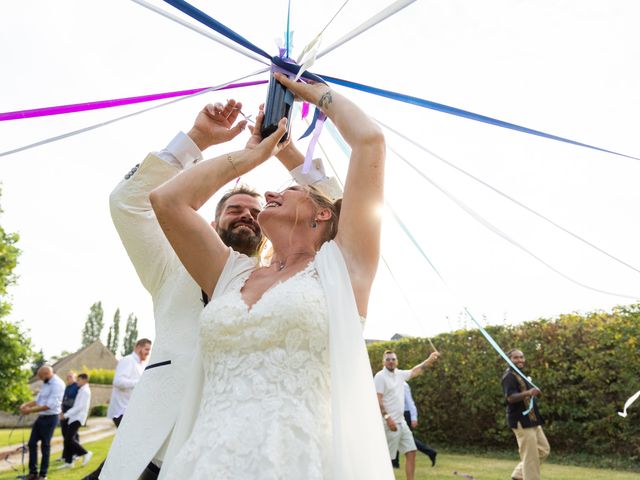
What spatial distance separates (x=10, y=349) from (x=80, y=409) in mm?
14506

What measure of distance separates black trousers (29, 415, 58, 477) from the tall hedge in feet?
28.6

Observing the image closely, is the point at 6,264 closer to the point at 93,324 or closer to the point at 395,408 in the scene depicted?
the point at 395,408

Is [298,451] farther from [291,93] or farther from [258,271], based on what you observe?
[291,93]

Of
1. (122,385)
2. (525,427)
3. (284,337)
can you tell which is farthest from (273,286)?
(525,427)

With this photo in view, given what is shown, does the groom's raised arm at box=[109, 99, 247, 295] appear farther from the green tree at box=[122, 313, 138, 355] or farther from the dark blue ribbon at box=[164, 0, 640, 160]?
the green tree at box=[122, 313, 138, 355]

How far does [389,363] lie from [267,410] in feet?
24.0

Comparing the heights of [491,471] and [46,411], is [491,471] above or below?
below

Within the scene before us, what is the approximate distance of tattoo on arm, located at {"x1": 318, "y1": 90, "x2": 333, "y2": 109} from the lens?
204cm

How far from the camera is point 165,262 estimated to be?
2.37 m

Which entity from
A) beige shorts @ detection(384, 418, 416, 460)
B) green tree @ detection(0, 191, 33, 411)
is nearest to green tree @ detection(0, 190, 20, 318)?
green tree @ detection(0, 191, 33, 411)

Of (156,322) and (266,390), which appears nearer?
(266,390)

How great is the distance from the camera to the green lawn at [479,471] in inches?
330

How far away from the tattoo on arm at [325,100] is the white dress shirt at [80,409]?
9.49 m

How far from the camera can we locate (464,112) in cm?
245
